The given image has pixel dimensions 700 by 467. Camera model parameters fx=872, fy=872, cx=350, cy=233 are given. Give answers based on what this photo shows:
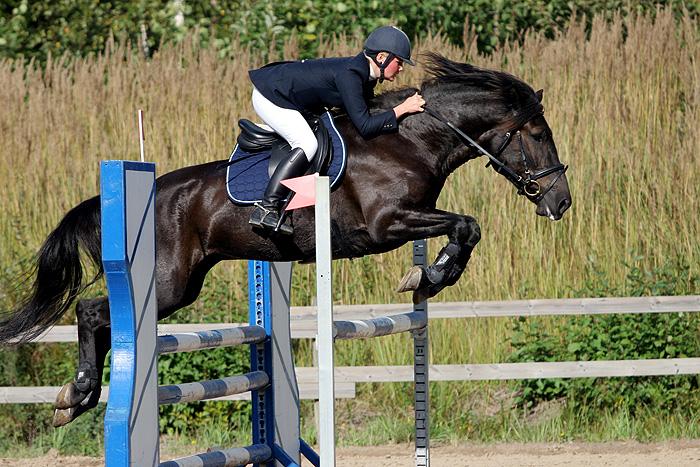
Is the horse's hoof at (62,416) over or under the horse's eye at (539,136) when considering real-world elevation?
under

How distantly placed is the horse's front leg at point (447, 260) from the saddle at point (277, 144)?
537 mm

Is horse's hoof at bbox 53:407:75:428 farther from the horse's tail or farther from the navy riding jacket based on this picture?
the navy riding jacket

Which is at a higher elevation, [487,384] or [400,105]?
[400,105]

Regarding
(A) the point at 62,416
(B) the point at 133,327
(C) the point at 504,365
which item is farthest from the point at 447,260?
(C) the point at 504,365

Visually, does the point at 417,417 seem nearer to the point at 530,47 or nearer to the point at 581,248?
the point at 581,248

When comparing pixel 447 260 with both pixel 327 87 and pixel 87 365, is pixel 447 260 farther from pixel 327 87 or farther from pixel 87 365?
pixel 87 365

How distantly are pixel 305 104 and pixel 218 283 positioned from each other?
2.91 meters

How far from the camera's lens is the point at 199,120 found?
24.1ft

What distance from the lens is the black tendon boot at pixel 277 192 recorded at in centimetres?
370

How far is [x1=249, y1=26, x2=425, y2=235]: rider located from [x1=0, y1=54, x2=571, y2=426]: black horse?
0.13 m

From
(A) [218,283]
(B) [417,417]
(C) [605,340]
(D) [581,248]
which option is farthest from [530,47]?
(B) [417,417]

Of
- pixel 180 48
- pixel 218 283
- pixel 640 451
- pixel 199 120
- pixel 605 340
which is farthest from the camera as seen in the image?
pixel 180 48

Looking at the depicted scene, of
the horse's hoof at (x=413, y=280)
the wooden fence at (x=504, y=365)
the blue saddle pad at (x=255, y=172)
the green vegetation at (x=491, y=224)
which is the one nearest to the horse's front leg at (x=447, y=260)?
the horse's hoof at (x=413, y=280)

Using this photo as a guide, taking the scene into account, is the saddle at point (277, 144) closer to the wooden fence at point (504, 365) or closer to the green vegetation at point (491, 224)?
the wooden fence at point (504, 365)
